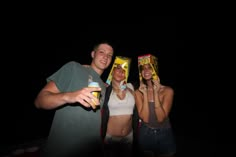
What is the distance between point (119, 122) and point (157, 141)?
73 centimetres

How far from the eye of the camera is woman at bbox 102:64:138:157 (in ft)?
8.71

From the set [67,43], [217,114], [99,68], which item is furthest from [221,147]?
[67,43]

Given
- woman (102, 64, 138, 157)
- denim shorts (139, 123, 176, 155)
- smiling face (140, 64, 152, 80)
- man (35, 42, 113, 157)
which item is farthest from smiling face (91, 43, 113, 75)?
denim shorts (139, 123, 176, 155)

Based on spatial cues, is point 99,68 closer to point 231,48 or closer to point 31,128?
point 31,128

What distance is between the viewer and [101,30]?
15383mm

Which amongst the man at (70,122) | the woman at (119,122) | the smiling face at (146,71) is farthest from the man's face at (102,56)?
the smiling face at (146,71)

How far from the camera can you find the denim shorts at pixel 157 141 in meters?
2.63

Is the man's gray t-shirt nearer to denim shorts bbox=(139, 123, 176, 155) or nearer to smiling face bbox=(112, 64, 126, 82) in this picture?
denim shorts bbox=(139, 123, 176, 155)

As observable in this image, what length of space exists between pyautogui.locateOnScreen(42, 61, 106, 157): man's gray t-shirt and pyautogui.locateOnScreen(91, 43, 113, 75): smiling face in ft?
1.47

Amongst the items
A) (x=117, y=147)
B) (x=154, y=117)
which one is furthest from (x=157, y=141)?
(x=117, y=147)

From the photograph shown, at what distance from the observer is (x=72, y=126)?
1726 millimetres

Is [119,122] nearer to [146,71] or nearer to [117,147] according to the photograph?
[117,147]

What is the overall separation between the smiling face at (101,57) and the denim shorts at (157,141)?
55.0 inches

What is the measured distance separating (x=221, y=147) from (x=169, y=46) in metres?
15.1
